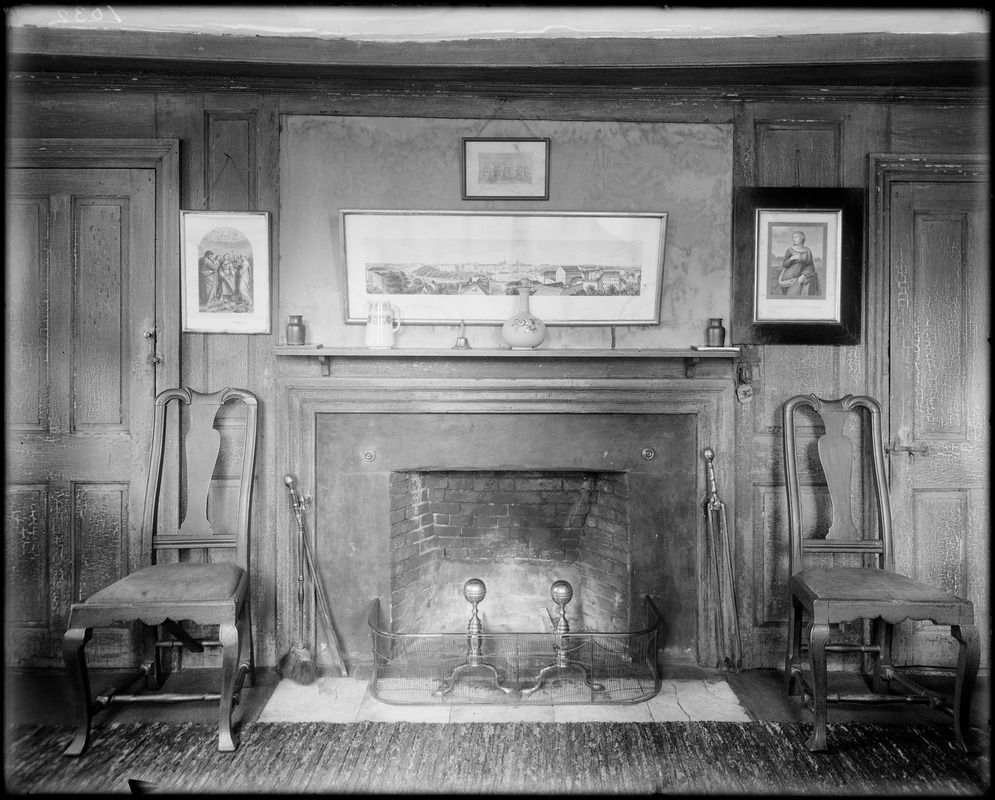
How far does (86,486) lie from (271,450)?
2.74 feet

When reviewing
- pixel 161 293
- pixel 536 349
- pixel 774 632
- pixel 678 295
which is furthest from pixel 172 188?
pixel 774 632

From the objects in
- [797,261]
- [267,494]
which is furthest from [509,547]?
[797,261]

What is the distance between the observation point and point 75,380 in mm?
2906

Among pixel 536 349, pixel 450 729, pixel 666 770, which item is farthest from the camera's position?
pixel 536 349

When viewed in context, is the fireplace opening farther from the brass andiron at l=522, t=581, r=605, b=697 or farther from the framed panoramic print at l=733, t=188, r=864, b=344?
the framed panoramic print at l=733, t=188, r=864, b=344

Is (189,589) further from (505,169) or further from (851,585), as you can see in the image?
(851,585)

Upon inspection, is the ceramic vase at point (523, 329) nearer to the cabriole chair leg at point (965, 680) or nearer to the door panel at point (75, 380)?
the door panel at point (75, 380)

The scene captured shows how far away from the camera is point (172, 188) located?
2.88 m

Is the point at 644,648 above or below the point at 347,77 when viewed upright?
below

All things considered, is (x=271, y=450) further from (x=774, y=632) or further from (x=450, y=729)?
(x=774, y=632)

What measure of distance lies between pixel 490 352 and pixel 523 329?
172 mm

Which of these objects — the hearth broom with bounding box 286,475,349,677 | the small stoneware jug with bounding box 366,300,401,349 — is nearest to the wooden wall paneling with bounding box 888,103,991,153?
the small stoneware jug with bounding box 366,300,401,349

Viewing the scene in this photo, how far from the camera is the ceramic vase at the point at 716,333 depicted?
2.85 meters

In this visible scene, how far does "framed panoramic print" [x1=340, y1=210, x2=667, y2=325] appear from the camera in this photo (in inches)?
114
